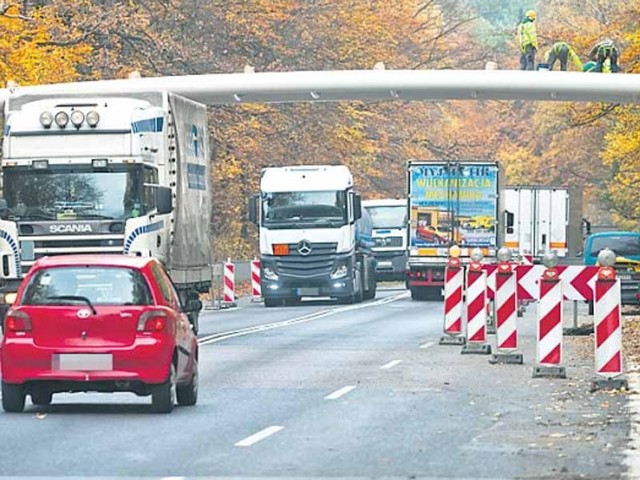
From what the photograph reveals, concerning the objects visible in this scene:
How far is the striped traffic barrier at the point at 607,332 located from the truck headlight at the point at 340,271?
2579 centimetres

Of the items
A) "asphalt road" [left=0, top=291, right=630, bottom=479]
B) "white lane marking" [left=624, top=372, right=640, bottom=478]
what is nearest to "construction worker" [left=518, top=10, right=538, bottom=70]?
"asphalt road" [left=0, top=291, right=630, bottom=479]

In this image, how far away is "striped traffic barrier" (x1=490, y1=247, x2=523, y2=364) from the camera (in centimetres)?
2488

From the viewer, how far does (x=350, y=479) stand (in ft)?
42.1

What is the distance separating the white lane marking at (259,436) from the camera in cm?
1507

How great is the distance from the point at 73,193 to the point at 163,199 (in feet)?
4.75

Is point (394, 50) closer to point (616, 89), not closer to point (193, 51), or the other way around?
point (193, 51)

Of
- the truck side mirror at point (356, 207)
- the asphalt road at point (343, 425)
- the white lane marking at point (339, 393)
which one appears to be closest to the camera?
the asphalt road at point (343, 425)

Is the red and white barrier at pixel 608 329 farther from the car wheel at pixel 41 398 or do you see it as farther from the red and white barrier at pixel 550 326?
the car wheel at pixel 41 398

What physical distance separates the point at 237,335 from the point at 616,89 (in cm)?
1702

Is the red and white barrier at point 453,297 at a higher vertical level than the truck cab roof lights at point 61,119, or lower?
lower

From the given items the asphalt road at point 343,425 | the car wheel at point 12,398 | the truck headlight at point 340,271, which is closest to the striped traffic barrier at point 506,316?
the asphalt road at point 343,425

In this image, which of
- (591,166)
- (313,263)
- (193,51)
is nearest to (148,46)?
(193,51)

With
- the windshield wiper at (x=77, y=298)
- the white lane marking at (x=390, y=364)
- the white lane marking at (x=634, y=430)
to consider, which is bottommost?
the white lane marking at (x=390, y=364)

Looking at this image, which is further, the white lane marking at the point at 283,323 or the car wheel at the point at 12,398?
the white lane marking at the point at 283,323
